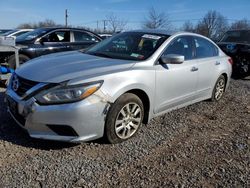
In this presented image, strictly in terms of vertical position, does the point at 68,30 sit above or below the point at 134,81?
above

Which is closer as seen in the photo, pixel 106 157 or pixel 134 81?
pixel 106 157

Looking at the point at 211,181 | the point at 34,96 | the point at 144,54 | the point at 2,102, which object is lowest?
the point at 211,181

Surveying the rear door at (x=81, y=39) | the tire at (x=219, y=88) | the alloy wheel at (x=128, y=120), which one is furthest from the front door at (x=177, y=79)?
the rear door at (x=81, y=39)

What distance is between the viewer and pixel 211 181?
327 centimetres

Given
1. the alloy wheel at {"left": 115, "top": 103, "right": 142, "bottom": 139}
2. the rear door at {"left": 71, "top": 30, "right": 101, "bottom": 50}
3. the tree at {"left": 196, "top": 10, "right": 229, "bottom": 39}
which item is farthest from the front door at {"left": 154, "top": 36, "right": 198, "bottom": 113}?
the tree at {"left": 196, "top": 10, "right": 229, "bottom": 39}

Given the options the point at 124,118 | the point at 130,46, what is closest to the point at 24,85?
the point at 124,118

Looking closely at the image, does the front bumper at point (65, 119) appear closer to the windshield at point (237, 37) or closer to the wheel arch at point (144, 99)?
the wheel arch at point (144, 99)

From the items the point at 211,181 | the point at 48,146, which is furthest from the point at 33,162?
the point at 211,181

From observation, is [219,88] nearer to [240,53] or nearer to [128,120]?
[128,120]

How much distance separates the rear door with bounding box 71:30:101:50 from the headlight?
18.2ft

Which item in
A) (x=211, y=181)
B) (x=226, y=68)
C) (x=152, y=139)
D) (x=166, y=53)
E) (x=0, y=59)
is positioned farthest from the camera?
(x=0, y=59)

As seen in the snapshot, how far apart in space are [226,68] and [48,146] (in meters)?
4.07

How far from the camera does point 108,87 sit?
3684 mm

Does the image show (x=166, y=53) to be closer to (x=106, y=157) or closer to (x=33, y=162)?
(x=106, y=157)
